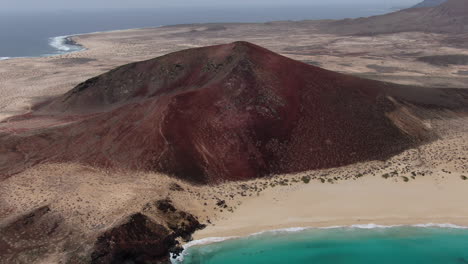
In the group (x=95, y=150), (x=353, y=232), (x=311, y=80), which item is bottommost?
(x=353, y=232)

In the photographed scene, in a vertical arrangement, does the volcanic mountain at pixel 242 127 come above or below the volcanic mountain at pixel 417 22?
below

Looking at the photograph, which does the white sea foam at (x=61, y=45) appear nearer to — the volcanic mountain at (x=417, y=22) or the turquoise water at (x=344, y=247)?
the volcanic mountain at (x=417, y=22)

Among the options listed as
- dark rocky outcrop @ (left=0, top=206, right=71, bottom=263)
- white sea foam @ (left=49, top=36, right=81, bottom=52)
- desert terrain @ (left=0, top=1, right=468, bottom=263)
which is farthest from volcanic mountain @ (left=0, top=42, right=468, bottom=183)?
white sea foam @ (left=49, top=36, right=81, bottom=52)

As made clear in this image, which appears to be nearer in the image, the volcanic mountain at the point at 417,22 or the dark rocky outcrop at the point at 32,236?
the dark rocky outcrop at the point at 32,236

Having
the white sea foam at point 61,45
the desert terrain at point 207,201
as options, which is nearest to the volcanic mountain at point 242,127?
the desert terrain at point 207,201

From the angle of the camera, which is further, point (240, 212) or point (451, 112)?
point (451, 112)

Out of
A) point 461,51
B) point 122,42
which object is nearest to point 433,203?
point 461,51

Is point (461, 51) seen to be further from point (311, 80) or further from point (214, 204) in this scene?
point (214, 204)
